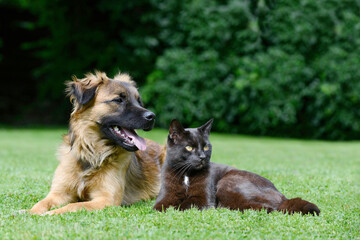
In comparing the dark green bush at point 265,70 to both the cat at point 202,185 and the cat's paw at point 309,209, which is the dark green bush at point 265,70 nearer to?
the cat at point 202,185

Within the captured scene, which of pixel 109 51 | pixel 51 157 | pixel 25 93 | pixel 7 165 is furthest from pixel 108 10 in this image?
pixel 7 165

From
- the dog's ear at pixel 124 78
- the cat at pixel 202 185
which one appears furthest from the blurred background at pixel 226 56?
the cat at pixel 202 185

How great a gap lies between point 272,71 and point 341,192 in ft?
34.7

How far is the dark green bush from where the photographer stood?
618 inches

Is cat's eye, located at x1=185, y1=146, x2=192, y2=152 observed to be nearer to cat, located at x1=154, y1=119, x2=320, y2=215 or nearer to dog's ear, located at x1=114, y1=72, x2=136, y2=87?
cat, located at x1=154, y1=119, x2=320, y2=215

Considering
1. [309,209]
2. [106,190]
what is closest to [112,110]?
[106,190]

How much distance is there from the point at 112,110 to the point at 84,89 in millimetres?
420

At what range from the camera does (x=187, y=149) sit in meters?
4.85

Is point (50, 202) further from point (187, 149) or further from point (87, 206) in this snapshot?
point (187, 149)

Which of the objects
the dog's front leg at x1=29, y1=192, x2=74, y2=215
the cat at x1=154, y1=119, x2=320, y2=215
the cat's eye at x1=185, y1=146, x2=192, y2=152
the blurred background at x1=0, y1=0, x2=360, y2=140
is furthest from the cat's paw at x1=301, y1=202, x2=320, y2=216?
the blurred background at x1=0, y1=0, x2=360, y2=140

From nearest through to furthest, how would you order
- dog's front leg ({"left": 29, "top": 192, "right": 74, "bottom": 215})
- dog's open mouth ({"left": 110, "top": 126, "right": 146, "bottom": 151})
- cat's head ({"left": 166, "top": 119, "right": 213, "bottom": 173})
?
dog's front leg ({"left": 29, "top": 192, "right": 74, "bottom": 215}), cat's head ({"left": 166, "top": 119, "right": 213, "bottom": 173}), dog's open mouth ({"left": 110, "top": 126, "right": 146, "bottom": 151})

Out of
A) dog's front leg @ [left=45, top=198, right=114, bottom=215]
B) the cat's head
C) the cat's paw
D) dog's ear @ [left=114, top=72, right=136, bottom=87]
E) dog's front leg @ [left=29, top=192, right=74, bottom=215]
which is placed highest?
dog's ear @ [left=114, top=72, right=136, bottom=87]

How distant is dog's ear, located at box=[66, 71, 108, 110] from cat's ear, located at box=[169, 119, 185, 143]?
3.25 ft

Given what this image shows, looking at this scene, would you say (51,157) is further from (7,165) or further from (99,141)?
(99,141)
